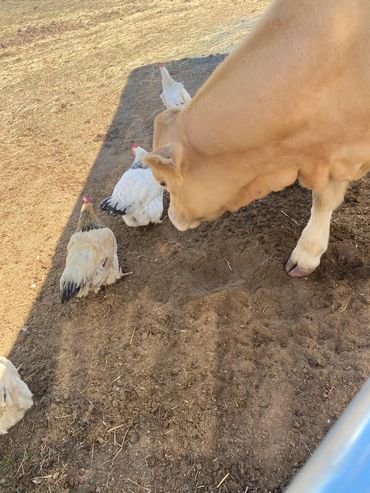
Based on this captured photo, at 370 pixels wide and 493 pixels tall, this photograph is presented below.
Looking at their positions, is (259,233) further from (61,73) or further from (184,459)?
(61,73)

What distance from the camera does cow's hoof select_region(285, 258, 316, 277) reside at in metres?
3.26

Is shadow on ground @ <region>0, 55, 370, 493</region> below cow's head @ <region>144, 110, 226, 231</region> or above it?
below

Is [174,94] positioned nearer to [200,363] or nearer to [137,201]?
[137,201]

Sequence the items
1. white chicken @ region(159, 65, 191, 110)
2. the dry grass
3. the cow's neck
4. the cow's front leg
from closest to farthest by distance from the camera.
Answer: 1. the cow's neck
2. the cow's front leg
3. the dry grass
4. white chicken @ region(159, 65, 191, 110)

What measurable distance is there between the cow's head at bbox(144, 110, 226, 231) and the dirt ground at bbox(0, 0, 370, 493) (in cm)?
71

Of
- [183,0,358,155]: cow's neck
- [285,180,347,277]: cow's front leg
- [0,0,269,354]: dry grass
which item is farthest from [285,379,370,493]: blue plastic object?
[0,0,269,354]: dry grass

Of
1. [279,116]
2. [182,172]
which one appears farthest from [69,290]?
[279,116]

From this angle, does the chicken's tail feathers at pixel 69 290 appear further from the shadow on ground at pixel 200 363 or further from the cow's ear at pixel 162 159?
the cow's ear at pixel 162 159

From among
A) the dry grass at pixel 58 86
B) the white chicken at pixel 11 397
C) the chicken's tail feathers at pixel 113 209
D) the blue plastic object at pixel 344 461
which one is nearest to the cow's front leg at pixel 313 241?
the chicken's tail feathers at pixel 113 209

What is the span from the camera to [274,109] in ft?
7.76

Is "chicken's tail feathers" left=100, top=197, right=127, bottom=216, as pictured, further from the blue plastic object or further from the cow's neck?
the blue plastic object

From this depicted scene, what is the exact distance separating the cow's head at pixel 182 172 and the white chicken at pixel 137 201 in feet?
3.42

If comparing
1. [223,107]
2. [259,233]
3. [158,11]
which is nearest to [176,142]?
[223,107]

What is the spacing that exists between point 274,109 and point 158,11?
7829 mm
